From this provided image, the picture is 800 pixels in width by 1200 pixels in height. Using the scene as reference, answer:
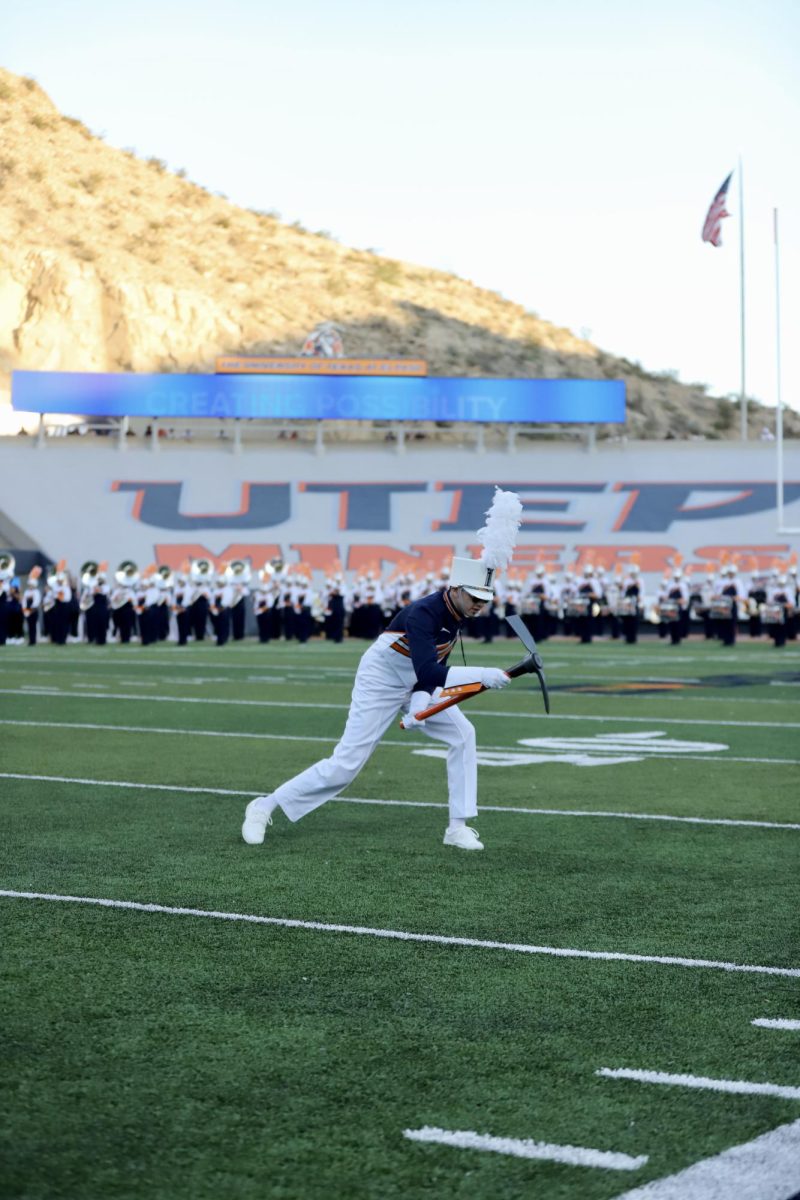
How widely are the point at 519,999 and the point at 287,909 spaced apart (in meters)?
1.61

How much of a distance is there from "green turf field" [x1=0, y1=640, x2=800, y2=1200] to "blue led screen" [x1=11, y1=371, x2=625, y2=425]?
1354 inches

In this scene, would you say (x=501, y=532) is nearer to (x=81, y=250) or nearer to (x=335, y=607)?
(x=335, y=607)

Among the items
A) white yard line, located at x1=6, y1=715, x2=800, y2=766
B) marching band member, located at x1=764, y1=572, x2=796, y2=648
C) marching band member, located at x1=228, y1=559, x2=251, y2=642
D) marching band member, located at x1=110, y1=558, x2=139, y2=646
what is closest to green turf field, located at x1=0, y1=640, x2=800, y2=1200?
white yard line, located at x1=6, y1=715, x2=800, y2=766

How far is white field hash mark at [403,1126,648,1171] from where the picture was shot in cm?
358

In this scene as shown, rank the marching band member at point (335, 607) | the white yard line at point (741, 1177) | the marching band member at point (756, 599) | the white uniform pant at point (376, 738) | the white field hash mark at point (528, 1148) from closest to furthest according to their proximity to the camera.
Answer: the white yard line at point (741, 1177) → the white field hash mark at point (528, 1148) → the white uniform pant at point (376, 738) → the marching band member at point (756, 599) → the marching band member at point (335, 607)

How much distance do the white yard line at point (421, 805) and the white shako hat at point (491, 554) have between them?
2.03 meters

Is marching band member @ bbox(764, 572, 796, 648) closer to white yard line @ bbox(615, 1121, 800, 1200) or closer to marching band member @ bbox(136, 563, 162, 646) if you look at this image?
marching band member @ bbox(136, 563, 162, 646)

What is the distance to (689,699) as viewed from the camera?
17125 millimetres

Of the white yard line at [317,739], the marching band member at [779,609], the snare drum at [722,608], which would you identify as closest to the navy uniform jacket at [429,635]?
the white yard line at [317,739]

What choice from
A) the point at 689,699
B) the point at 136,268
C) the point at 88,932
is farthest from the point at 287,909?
the point at 136,268

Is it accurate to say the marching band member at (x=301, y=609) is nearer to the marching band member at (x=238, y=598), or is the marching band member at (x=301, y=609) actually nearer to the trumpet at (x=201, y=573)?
the marching band member at (x=238, y=598)

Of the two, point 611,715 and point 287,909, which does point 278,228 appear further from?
point 287,909

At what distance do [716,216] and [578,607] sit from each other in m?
8.32

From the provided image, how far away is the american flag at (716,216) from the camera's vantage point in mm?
32344
